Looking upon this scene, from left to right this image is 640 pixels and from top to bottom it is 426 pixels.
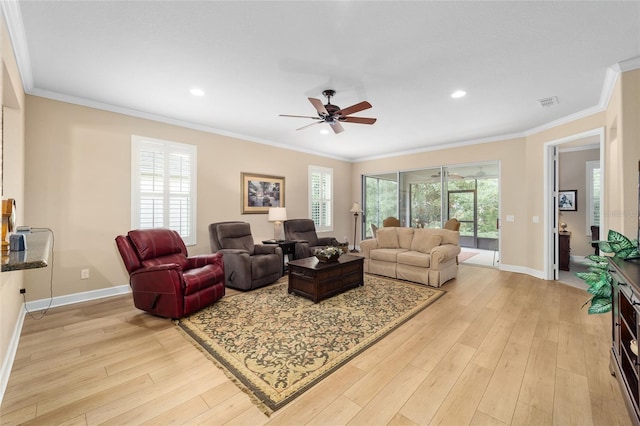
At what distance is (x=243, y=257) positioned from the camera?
163 inches

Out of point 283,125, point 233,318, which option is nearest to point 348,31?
point 283,125

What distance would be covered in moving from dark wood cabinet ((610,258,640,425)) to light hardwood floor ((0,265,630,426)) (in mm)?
189

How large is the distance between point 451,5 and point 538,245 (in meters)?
4.78

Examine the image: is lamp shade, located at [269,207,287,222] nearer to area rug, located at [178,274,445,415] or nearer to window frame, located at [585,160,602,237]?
area rug, located at [178,274,445,415]

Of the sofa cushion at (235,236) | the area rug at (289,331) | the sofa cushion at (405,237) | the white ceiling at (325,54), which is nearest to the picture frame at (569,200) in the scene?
the white ceiling at (325,54)

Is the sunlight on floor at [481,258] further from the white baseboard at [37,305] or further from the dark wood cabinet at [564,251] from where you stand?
the white baseboard at [37,305]

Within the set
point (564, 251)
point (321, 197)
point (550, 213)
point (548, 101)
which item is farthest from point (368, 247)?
point (564, 251)

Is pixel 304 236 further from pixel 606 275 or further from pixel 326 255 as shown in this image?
pixel 606 275

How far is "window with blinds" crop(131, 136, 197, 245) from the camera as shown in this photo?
4219 millimetres

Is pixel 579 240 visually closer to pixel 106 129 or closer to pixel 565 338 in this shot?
pixel 565 338

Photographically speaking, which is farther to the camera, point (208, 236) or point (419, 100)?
point (208, 236)

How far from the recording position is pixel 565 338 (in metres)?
2.68

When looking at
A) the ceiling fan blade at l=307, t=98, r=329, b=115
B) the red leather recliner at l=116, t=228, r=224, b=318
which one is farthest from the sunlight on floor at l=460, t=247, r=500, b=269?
the red leather recliner at l=116, t=228, r=224, b=318

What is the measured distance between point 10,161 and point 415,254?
5349 millimetres
